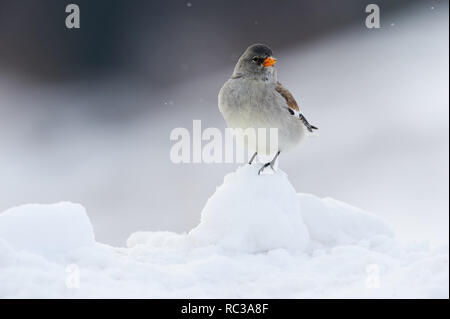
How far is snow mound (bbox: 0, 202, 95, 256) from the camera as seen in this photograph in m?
3.63

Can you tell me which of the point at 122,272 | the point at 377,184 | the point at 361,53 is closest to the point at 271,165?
the point at 122,272

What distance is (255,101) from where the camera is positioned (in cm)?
494

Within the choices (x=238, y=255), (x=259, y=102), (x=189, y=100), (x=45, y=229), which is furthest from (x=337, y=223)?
(x=189, y=100)

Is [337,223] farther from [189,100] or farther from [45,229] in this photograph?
Result: [189,100]

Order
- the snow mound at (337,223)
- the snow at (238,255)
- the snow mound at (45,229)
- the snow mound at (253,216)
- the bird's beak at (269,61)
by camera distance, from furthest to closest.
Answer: the bird's beak at (269,61) < the snow mound at (337,223) < the snow mound at (253,216) < the snow mound at (45,229) < the snow at (238,255)

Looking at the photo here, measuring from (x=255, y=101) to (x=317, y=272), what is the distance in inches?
75.2

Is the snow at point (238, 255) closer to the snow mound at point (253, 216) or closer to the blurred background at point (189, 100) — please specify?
the snow mound at point (253, 216)

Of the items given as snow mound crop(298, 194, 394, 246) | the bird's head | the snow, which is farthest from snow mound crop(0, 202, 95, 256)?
the bird's head

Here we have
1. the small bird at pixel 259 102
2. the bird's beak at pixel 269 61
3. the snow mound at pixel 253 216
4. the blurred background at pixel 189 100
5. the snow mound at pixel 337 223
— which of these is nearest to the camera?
the snow mound at pixel 253 216

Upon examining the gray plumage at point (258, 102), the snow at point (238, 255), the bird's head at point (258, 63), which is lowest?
the snow at point (238, 255)

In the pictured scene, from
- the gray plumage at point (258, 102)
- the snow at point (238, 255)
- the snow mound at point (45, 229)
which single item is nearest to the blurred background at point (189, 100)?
the gray plumage at point (258, 102)

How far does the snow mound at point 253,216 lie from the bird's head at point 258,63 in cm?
116

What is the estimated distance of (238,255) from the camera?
12.4 ft

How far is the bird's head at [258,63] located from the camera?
5.08 metres
